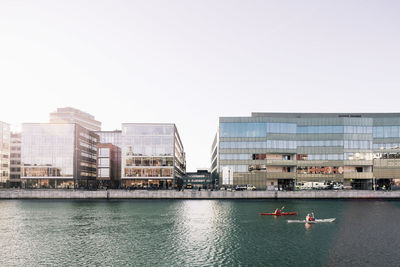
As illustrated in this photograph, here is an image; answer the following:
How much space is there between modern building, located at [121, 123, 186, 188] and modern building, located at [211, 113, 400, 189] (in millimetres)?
23109

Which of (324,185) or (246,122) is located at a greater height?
(246,122)

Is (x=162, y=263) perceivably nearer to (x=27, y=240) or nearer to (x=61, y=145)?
(x=27, y=240)

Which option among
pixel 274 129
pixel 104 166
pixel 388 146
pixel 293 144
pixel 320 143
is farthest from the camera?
pixel 104 166

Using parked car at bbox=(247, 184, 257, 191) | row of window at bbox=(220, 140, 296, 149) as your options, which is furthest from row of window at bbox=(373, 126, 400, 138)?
parked car at bbox=(247, 184, 257, 191)

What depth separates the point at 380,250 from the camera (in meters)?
38.9

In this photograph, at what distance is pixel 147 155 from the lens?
5595 inches

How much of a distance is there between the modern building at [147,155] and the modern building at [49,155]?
84.8ft

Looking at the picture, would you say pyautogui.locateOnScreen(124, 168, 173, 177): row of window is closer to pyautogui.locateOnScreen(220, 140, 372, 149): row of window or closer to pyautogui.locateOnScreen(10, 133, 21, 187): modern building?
pyautogui.locateOnScreen(220, 140, 372, 149): row of window

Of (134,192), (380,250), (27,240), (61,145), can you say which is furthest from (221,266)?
(61,145)

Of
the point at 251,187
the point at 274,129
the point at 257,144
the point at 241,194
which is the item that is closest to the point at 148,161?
the point at 251,187

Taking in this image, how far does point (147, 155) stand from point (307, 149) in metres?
59.5

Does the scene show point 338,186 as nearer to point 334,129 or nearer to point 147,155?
point 334,129

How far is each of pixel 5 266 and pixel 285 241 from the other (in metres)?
30.1

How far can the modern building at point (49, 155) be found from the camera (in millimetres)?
147375
